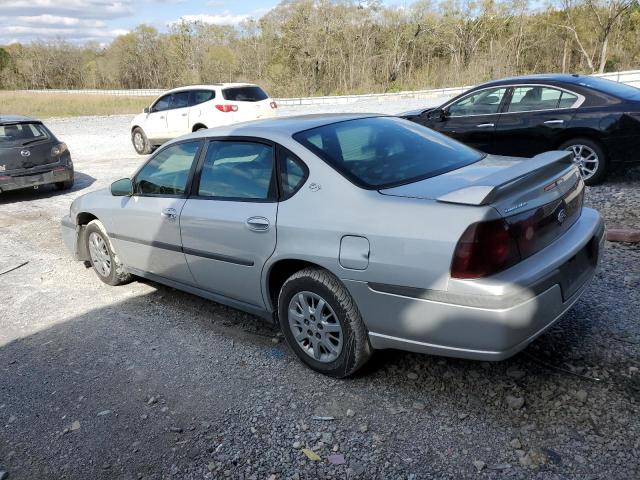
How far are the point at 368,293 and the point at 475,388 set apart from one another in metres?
0.90

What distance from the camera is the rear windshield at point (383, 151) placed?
3.33 m

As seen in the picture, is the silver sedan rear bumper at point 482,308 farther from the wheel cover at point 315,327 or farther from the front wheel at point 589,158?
the front wheel at point 589,158

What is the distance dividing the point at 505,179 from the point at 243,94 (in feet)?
37.6

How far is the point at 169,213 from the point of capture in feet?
14.0

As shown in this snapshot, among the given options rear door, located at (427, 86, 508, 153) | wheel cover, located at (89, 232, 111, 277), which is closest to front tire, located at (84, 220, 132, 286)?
wheel cover, located at (89, 232, 111, 277)

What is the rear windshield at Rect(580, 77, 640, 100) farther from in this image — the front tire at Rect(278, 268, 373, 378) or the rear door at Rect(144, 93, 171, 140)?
the rear door at Rect(144, 93, 171, 140)

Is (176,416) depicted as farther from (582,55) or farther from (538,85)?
(582,55)

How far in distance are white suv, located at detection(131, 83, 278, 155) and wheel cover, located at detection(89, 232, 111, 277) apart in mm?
7968

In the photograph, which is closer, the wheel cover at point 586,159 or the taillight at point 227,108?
the wheel cover at point 586,159

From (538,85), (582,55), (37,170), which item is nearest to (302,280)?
(538,85)

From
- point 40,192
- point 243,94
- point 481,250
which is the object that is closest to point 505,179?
point 481,250

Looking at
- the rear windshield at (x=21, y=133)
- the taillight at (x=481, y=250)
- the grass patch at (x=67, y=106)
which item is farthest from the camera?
the grass patch at (x=67, y=106)

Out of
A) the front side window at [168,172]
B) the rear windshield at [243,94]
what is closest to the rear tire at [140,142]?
the rear windshield at [243,94]

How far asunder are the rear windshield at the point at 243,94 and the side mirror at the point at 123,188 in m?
8.86
